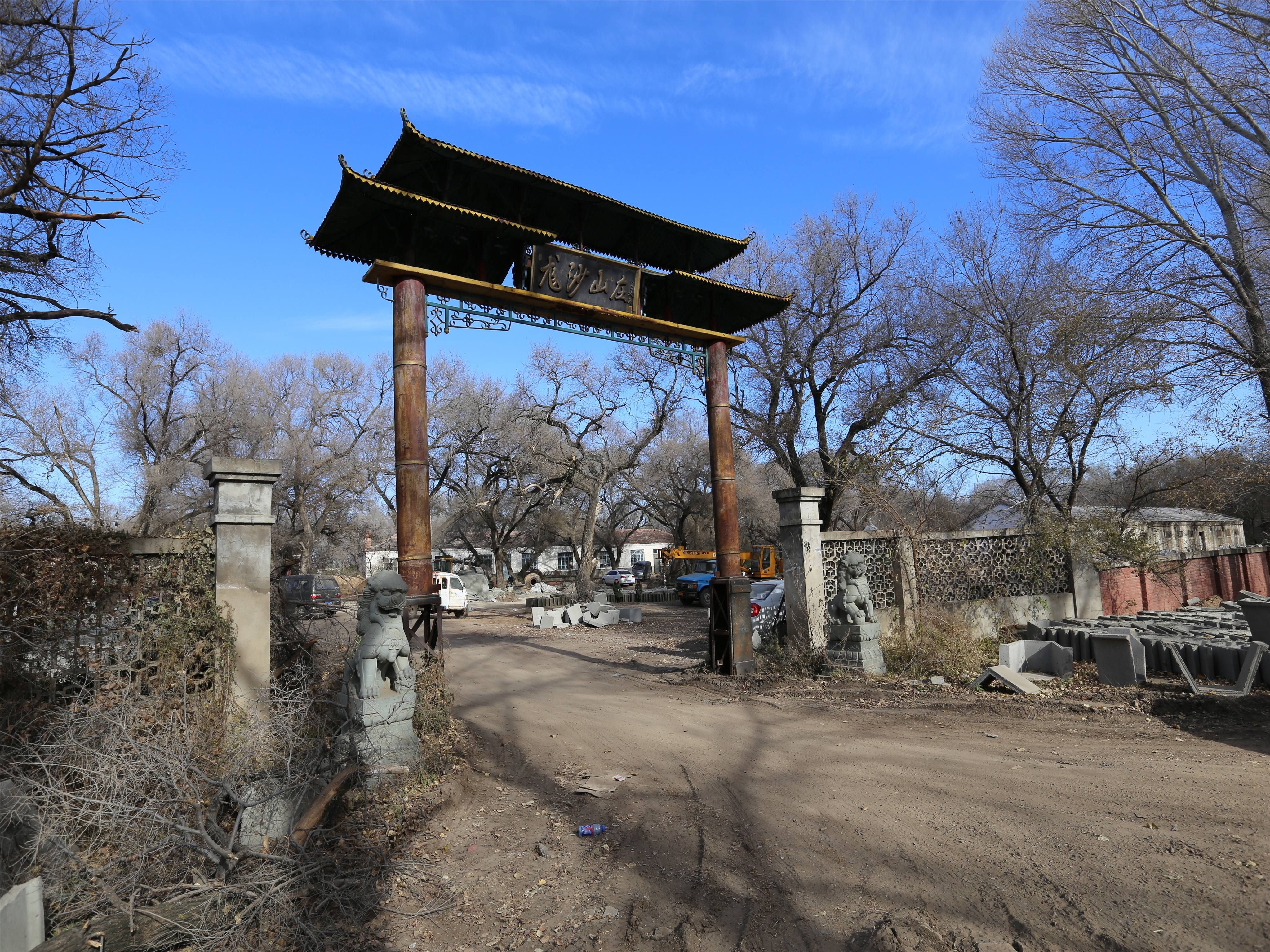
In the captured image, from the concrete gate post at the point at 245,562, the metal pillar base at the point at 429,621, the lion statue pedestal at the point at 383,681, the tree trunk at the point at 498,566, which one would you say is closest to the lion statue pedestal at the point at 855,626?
the metal pillar base at the point at 429,621

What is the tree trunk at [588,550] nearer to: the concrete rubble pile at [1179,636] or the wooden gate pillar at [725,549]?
the wooden gate pillar at [725,549]

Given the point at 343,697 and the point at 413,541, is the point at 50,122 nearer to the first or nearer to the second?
the point at 413,541

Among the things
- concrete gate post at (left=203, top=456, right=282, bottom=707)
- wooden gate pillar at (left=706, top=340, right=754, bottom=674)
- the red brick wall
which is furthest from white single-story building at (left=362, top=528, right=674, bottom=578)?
concrete gate post at (left=203, top=456, right=282, bottom=707)

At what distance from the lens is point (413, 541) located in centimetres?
714

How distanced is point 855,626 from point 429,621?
5.97 meters

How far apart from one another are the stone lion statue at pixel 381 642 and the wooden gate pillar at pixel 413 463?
1.05 metres

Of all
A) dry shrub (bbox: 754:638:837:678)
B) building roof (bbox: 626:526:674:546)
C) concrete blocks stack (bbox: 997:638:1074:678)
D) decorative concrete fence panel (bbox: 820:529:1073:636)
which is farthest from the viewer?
building roof (bbox: 626:526:674:546)

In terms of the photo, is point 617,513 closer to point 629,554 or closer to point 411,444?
point 629,554

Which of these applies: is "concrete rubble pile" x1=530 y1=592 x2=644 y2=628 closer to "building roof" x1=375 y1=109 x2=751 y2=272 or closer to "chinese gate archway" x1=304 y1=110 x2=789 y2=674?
"chinese gate archway" x1=304 y1=110 x2=789 y2=674

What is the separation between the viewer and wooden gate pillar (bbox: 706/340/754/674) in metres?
10.3

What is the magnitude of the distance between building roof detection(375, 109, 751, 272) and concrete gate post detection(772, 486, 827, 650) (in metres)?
4.02

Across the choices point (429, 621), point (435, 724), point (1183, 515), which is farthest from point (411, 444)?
point (1183, 515)

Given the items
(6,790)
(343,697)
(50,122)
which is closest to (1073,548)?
(343,697)

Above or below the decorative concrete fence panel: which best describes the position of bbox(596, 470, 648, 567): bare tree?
above
